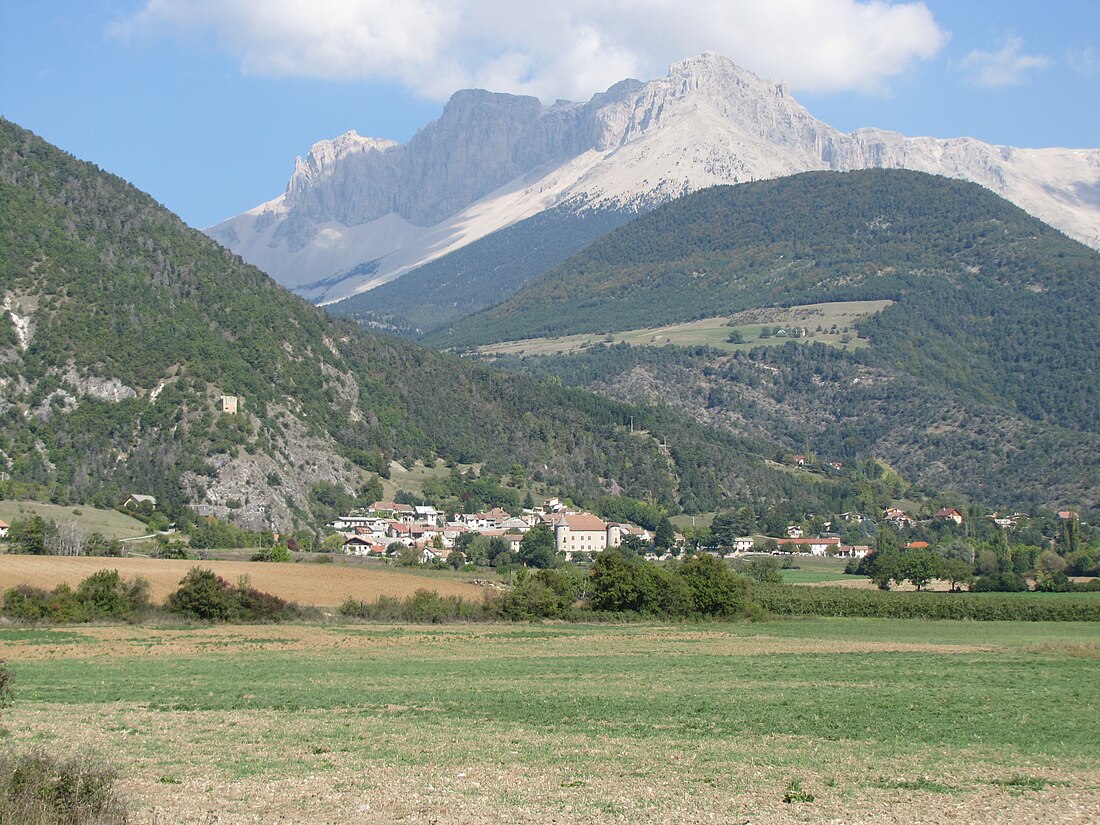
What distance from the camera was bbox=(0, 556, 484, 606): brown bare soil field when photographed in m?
76.6

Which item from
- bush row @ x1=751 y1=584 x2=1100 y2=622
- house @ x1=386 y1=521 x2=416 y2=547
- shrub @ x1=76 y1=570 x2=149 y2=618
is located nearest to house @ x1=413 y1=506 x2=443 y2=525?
house @ x1=386 y1=521 x2=416 y2=547

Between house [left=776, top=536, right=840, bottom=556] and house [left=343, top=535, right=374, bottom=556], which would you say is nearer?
house [left=343, top=535, right=374, bottom=556]

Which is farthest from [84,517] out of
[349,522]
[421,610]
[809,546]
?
[809,546]

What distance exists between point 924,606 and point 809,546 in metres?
72.6

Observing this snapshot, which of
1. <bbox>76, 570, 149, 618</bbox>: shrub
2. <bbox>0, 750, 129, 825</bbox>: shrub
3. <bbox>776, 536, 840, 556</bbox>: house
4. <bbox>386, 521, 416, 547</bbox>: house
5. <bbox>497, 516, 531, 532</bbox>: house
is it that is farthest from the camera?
<bbox>776, 536, 840, 556</bbox>: house

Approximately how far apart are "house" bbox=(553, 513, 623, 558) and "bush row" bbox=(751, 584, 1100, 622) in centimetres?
5668

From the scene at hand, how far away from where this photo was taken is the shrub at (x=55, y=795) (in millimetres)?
20062

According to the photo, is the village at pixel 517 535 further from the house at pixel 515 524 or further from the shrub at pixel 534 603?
the shrub at pixel 534 603

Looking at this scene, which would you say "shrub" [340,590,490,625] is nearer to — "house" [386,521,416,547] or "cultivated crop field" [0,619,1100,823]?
"cultivated crop field" [0,619,1100,823]

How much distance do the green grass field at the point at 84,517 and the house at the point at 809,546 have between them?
73.1 metres

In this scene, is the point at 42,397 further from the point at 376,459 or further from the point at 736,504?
the point at 736,504

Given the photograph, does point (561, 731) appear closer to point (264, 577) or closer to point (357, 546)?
point (264, 577)

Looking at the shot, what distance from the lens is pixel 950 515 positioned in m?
190

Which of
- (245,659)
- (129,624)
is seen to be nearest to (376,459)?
(129,624)
